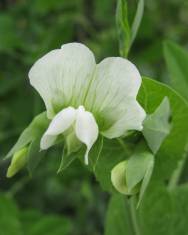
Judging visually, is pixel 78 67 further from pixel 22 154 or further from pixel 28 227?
pixel 28 227

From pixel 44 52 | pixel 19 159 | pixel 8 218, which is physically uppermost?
pixel 19 159

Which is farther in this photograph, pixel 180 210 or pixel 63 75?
pixel 180 210

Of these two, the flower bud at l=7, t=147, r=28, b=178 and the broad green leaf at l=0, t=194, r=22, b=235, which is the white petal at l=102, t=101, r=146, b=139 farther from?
the broad green leaf at l=0, t=194, r=22, b=235

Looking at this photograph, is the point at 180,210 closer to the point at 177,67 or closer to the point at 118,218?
the point at 118,218

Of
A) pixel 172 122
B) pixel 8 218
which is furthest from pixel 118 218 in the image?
pixel 8 218

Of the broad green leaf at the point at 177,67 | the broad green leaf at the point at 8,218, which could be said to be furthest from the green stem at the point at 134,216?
the broad green leaf at the point at 8,218

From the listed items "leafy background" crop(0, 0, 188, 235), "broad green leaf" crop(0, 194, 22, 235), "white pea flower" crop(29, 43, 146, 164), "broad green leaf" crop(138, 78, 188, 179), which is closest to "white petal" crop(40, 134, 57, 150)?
"white pea flower" crop(29, 43, 146, 164)

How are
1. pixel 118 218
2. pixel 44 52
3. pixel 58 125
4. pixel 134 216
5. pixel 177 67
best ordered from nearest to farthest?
pixel 58 125, pixel 134 216, pixel 118 218, pixel 177 67, pixel 44 52
